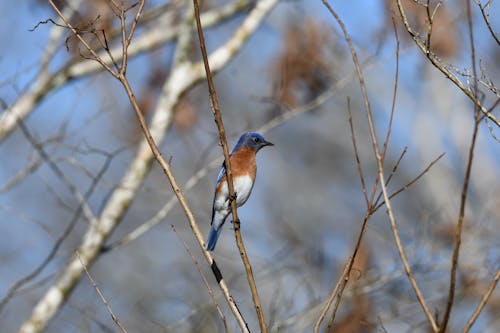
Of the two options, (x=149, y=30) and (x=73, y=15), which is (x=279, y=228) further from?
(x=73, y=15)

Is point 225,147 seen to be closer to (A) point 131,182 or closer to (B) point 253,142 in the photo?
(B) point 253,142

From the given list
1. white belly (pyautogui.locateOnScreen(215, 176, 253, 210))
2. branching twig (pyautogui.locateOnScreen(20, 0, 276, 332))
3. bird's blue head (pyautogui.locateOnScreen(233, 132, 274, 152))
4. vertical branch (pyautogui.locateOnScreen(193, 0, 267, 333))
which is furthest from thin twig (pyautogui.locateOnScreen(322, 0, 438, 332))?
branching twig (pyautogui.locateOnScreen(20, 0, 276, 332))

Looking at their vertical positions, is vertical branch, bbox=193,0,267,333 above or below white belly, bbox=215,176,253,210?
A: below

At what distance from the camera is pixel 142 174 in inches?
258

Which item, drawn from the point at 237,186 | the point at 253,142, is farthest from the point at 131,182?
the point at 237,186

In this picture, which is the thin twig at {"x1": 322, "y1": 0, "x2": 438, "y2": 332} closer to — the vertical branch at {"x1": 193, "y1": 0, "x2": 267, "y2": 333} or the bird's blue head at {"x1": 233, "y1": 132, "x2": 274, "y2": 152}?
the vertical branch at {"x1": 193, "y1": 0, "x2": 267, "y2": 333}

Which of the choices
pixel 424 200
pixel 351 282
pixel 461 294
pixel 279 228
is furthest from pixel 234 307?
pixel 424 200

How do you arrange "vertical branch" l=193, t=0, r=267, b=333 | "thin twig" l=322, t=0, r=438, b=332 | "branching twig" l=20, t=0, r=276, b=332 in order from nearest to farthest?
"thin twig" l=322, t=0, r=438, b=332 → "vertical branch" l=193, t=0, r=267, b=333 → "branching twig" l=20, t=0, r=276, b=332

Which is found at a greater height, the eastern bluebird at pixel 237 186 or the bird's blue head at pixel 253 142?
the bird's blue head at pixel 253 142

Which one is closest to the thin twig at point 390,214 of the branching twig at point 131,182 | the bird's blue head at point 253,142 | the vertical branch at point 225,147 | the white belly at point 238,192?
the vertical branch at point 225,147

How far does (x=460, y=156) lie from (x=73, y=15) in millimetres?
6358

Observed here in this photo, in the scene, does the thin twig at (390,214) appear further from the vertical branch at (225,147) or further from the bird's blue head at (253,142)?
the bird's blue head at (253,142)

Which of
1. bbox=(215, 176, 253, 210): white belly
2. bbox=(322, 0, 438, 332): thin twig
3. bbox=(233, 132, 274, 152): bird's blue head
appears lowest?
bbox=(322, 0, 438, 332): thin twig

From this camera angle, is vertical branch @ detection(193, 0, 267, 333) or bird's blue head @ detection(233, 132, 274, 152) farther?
bird's blue head @ detection(233, 132, 274, 152)
